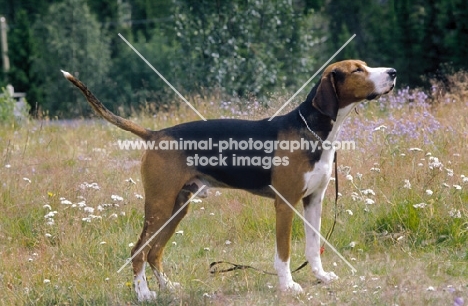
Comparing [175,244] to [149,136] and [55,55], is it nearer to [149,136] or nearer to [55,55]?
[149,136]

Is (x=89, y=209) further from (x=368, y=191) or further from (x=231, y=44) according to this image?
(x=231, y=44)

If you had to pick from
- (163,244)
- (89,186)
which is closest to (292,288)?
(163,244)

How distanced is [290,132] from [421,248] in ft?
5.46

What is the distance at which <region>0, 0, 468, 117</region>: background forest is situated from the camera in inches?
628

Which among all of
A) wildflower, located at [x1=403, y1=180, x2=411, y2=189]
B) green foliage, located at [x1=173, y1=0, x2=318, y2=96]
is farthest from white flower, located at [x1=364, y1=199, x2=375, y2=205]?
green foliage, located at [x1=173, y1=0, x2=318, y2=96]

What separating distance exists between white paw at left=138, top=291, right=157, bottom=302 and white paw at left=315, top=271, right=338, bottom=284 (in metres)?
1.31

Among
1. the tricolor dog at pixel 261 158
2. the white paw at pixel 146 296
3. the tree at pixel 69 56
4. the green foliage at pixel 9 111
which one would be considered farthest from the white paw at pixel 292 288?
the tree at pixel 69 56

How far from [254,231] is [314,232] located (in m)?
1.10

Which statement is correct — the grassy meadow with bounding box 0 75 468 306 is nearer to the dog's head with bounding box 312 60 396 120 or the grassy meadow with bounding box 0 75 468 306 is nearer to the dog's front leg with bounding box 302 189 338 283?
the dog's front leg with bounding box 302 189 338 283

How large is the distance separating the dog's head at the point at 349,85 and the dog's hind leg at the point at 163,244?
1273mm

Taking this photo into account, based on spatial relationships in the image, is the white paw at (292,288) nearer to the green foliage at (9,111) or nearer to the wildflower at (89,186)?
the wildflower at (89,186)

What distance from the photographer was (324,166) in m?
5.48

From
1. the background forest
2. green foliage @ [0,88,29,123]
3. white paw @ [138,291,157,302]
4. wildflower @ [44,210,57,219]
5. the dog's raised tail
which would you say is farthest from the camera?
the background forest

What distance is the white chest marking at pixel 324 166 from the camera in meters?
5.48
